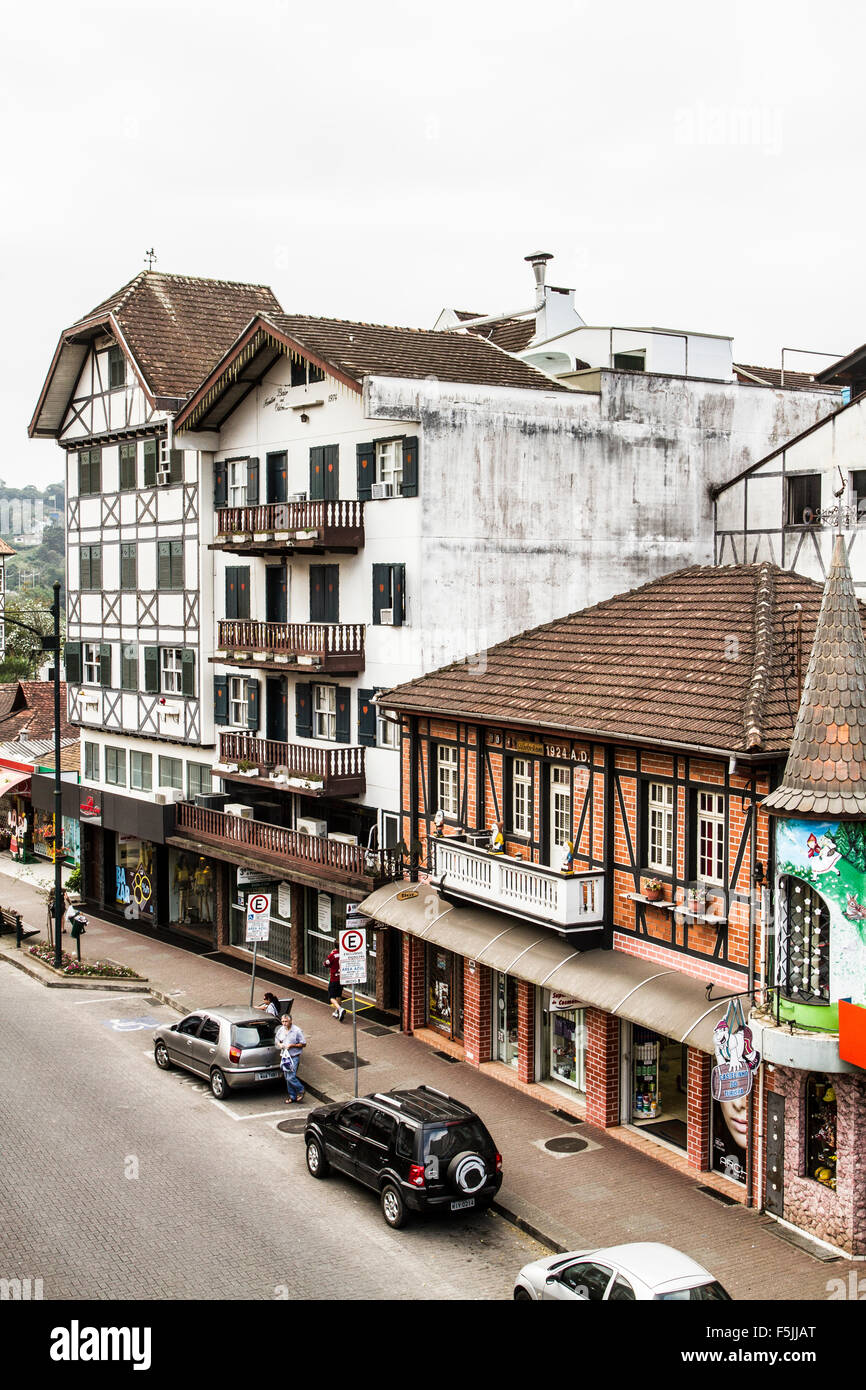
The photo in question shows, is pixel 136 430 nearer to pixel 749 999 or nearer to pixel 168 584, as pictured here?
pixel 168 584

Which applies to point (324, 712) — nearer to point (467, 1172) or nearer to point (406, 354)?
point (406, 354)

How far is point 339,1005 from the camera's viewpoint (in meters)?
31.6

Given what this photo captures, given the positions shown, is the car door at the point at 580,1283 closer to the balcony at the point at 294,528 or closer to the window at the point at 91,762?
the balcony at the point at 294,528

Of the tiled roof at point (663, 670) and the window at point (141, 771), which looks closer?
the tiled roof at point (663, 670)

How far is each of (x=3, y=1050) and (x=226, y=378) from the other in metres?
16.5

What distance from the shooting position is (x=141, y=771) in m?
43.2

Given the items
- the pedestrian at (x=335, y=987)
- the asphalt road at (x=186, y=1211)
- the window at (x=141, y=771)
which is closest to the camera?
the asphalt road at (x=186, y=1211)

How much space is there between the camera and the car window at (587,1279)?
15.1m

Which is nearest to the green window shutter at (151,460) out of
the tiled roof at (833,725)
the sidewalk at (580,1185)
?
the sidewalk at (580,1185)

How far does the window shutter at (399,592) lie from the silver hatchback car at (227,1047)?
28.7 ft

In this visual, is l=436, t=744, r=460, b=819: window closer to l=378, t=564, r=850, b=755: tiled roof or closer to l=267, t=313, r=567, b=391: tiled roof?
l=378, t=564, r=850, b=755: tiled roof

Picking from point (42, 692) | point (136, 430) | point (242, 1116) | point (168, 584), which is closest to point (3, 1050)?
point (242, 1116)

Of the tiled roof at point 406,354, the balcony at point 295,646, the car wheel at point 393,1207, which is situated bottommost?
the car wheel at point 393,1207

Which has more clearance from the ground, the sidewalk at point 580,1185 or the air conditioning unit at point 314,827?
the air conditioning unit at point 314,827
